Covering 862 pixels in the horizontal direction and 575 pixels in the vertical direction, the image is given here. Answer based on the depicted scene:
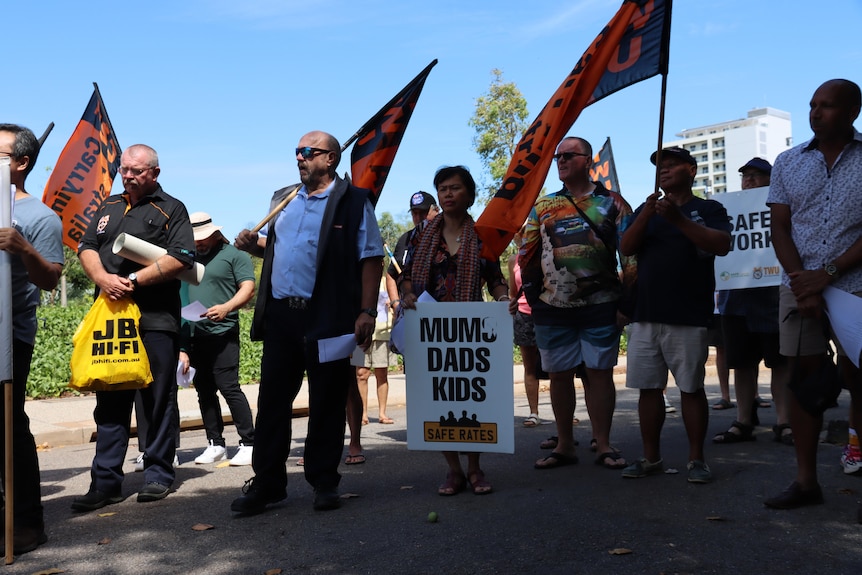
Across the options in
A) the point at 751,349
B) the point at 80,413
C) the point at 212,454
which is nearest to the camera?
the point at 212,454

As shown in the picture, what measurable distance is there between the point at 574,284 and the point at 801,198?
1828 millimetres

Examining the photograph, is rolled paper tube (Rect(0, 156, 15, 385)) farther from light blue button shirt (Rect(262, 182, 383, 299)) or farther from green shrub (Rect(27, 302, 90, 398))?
green shrub (Rect(27, 302, 90, 398))

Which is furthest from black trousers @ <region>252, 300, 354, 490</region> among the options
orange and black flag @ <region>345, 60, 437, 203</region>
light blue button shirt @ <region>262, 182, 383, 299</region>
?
orange and black flag @ <region>345, 60, 437, 203</region>

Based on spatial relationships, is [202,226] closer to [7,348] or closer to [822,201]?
[7,348]

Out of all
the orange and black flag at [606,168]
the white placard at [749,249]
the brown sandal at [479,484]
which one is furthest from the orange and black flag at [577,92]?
the orange and black flag at [606,168]

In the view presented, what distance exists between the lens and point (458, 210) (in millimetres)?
6129

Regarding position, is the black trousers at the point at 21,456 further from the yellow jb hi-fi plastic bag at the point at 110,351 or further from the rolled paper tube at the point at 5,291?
the yellow jb hi-fi plastic bag at the point at 110,351

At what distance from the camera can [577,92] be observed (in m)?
6.14

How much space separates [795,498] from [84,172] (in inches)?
323

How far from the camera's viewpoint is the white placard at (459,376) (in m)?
5.89

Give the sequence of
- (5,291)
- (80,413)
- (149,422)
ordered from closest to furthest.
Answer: (5,291)
(149,422)
(80,413)

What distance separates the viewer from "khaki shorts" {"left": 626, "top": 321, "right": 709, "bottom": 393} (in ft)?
19.5

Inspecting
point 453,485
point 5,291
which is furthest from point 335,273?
point 5,291

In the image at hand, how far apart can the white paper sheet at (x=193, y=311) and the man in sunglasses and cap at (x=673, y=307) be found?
324 cm
